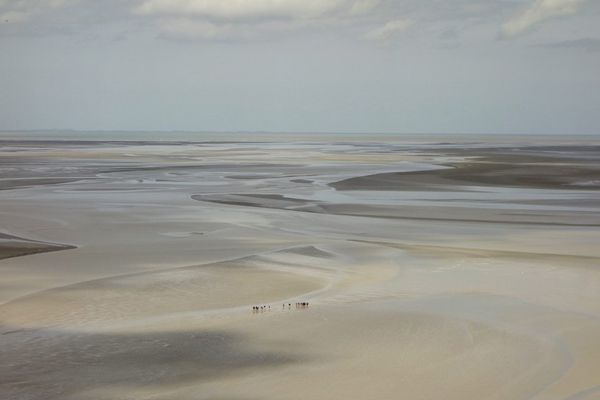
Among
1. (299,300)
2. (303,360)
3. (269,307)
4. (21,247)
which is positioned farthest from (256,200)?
(303,360)

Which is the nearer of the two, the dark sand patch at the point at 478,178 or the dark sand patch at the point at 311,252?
the dark sand patch at the point at 311,252

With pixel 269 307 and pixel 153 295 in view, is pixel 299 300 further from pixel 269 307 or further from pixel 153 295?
pixel 153 295

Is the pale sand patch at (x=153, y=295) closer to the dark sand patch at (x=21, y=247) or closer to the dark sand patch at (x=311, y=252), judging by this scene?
the dark sand patch at (x=311, y=252)

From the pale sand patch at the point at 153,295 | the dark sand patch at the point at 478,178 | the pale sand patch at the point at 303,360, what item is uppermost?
the pale sand patch at the point at 303,360

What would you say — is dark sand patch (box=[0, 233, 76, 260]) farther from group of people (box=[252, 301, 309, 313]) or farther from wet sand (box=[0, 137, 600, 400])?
group of people (box=[252, 301, 309, 313])

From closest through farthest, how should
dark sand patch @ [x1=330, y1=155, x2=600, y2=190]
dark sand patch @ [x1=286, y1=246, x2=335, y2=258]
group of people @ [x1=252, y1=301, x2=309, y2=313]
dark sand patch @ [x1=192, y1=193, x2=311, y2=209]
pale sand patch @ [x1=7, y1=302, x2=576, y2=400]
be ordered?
pale sand patch @ [x1=7, y1=302, x2=576, y2=400]
group of people @ [x1=252, y1=301, x2=309, y2=313]
dark sand patch @ [x1=286, y1=246, x2=335, y2=258]
dark sand patch @ [x1=192, y1=193, x2=311, y2=209]
dark sand patch @ [x1=330, y1=155, x2=600, y2=190]

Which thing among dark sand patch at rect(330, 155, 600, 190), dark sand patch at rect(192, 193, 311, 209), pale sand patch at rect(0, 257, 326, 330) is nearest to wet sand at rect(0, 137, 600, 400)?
pale sand patch at rect(0, 257, 326, 330)

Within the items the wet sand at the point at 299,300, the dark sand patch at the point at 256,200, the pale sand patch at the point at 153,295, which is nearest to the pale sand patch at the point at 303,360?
the wet sand at the point at 299,300

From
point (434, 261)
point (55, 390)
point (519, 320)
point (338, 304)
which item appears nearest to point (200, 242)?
point (434, 261)

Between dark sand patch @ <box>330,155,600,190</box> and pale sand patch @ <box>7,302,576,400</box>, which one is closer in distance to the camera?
pale sand patch @ <box>7,302,576,400</box>

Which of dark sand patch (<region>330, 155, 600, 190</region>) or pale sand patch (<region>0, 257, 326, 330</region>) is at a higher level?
pale sand patch (<region>0, 257, 326, 330</region>)
